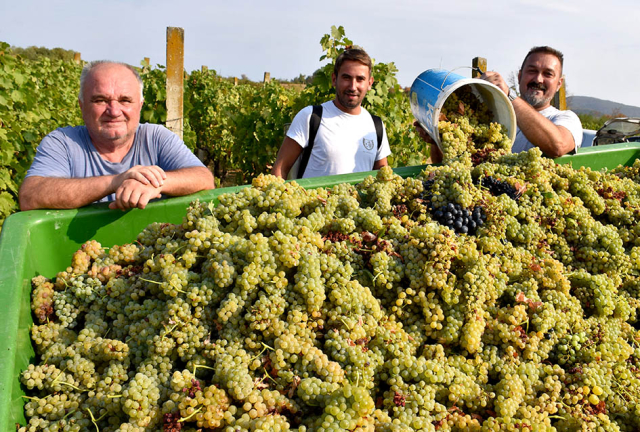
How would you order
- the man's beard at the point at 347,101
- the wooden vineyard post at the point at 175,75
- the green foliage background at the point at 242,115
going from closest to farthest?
the man's beard at the point at 347,101, the green foliage background at the point at 242,115, the wooden vineyard post at the point at 175,75

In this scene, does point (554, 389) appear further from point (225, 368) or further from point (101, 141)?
point (101, 141)

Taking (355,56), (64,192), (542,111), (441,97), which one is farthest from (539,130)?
(64,192)

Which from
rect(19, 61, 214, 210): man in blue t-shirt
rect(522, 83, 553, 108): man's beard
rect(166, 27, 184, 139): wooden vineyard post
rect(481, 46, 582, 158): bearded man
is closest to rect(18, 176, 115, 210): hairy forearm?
rect(19, 61, 214, 210): man in blue t-shirt

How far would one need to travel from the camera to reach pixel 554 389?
1.53 m

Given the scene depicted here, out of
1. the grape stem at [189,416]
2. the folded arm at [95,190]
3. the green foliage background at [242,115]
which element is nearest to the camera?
the grape stem at [189,416]

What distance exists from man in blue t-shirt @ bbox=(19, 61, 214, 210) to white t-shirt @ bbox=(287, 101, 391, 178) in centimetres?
124

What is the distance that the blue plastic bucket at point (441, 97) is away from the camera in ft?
8.49

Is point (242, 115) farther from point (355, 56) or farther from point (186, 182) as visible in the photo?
point (186, 182)

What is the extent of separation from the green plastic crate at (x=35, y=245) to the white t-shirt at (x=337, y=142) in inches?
42.7

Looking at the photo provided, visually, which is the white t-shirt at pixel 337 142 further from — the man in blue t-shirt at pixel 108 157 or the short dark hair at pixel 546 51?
the short dark hair at pixel 546 51

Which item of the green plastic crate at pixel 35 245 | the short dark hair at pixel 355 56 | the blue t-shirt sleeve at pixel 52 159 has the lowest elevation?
the green plastic crate at pixel 35 245

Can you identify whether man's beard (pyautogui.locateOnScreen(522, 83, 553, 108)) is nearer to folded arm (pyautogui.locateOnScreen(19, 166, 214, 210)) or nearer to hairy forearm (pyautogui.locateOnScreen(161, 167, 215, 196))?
hairy forearm (pyautogui.locateOnScreen(161, 167, 215, 196))

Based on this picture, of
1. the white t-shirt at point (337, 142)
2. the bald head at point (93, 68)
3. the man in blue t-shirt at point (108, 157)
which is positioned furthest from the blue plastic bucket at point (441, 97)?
the bald head at point (93, 68)

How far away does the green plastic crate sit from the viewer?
51.9 inches
